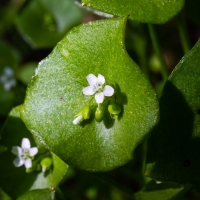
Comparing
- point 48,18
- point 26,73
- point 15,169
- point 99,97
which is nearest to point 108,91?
point 99,97

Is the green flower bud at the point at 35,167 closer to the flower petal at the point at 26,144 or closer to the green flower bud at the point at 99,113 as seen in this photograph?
the flower petal at the point at 26,144

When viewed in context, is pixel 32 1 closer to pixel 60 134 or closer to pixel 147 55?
pixel 147 55

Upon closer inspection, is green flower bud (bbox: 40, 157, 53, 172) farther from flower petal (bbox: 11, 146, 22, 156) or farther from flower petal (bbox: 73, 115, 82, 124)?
flower petal (bbox: 73, 115, 82, 124)

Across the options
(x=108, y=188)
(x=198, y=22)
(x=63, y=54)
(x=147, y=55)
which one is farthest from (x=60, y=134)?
(x=147, y=55)

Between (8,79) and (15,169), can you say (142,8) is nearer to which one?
(15,169)

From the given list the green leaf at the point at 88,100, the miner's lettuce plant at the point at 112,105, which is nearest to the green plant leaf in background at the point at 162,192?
the miner's lettuce plant at the point at 112,105

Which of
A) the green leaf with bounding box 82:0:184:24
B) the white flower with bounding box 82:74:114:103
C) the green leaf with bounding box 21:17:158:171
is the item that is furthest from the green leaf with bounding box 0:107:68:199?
the green leaf with bounding box 82:0:184:24
